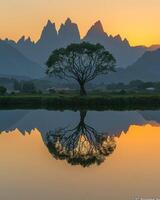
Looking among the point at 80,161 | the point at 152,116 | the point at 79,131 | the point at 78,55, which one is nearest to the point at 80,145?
the point at 80,161

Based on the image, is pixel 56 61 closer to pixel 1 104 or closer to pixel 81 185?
pixel 1 104

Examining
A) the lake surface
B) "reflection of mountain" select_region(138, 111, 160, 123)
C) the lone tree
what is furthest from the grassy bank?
the lake surface

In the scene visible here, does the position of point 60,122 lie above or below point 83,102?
below

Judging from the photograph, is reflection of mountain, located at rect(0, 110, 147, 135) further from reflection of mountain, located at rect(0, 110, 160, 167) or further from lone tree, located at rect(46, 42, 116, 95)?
lone tree, located at rect(46, 42, 116, 95)

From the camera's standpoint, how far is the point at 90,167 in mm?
19047

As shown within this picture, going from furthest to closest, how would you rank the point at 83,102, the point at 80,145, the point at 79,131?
the point at 83,102
the point at 79,131
the point at 80,145

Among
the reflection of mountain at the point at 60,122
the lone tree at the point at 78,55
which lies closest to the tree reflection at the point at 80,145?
the reflection of mountain at the point at 60,122

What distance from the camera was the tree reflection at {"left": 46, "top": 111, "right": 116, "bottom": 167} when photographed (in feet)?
69.9

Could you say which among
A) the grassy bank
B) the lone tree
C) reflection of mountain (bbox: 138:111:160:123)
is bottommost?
reflection of mountain (bbox: 138:111:160:123)

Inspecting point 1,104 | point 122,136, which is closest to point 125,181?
point 122,136

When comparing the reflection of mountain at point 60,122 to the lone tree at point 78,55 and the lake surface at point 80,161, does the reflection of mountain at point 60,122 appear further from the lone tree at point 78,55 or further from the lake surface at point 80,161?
the lone tree at point 78,55

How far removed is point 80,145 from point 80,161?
547 cm

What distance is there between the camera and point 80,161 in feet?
67.3

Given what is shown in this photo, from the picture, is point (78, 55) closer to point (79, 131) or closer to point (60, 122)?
point (60, 122)
